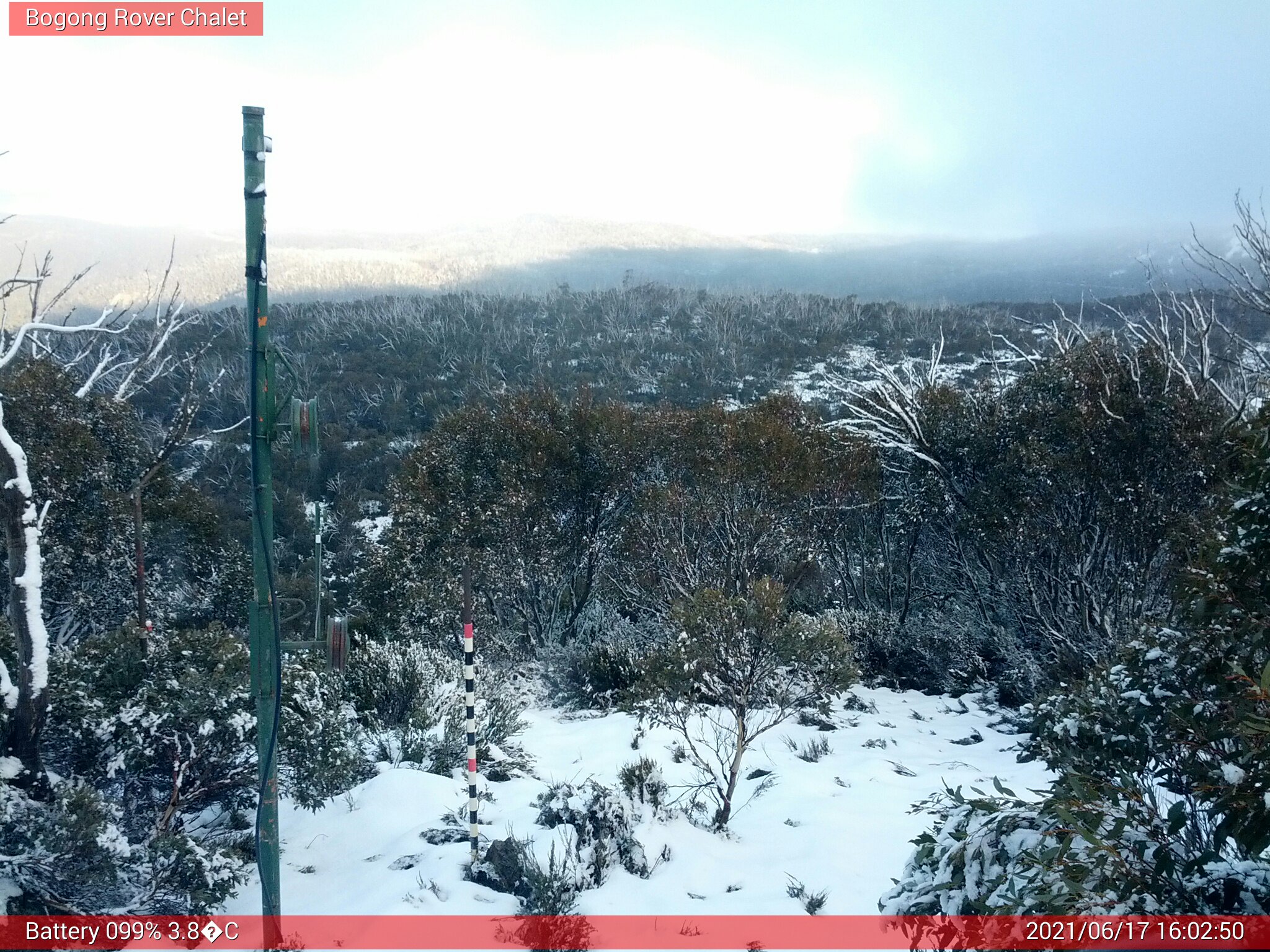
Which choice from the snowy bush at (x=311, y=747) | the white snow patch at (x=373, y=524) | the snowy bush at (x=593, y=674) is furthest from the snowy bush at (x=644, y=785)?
the white snow patch at (x=373, y=524)

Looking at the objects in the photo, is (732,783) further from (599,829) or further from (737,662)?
(599,829)

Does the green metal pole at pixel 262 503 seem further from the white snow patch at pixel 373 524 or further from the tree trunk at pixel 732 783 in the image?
the white snow patch at pixel 373 524

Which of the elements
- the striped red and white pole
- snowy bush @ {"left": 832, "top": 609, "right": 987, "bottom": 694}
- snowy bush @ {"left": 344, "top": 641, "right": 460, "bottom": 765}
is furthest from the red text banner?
snowy bush @ {"left": 832, "top": 609, "right": 987, "bottom": 694}

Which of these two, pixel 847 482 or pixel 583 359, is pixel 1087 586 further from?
pixel 583 359

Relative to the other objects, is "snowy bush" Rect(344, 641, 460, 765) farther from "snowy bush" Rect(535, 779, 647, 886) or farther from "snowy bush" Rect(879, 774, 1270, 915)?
"snowy bush" Rect(879, 774, 1270, 915)

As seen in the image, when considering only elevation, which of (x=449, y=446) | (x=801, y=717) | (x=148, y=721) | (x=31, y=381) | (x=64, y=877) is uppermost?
(x=31, y=381)

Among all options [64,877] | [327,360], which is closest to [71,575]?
[64,877]
